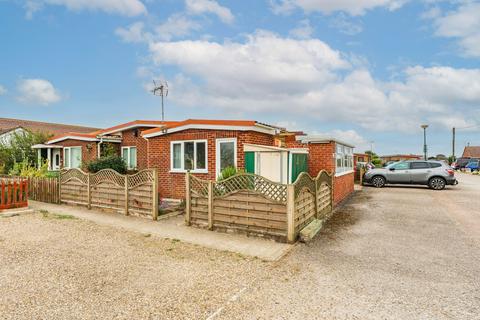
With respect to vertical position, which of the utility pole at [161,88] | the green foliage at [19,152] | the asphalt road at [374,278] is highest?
the utility pole at [161,88]

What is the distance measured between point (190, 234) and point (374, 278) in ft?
13.3

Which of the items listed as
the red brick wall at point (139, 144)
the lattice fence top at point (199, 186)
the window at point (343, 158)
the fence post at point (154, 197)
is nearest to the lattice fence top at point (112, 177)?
the fence post at point (154, 197)

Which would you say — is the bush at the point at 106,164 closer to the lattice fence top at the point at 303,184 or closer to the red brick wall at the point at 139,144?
the red brick wall at the point at 139,144

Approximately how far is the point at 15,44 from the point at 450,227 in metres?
19.9

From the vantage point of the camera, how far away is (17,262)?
5.00m

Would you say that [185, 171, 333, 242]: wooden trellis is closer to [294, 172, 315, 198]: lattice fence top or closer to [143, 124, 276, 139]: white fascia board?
[294, 172, 315, 198]: lattice fence top

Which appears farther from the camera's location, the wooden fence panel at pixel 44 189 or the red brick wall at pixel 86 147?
the red brick wall at pixel 86 147

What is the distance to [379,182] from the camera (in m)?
18.0

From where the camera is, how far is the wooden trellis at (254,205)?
630 centimetres

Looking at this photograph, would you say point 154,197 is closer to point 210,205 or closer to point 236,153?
point 210,205

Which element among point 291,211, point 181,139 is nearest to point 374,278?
point 291,211

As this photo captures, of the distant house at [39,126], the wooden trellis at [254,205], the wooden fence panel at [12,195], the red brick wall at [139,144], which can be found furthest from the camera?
the distant house at [39,126]

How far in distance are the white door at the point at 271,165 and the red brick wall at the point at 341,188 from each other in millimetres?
2385

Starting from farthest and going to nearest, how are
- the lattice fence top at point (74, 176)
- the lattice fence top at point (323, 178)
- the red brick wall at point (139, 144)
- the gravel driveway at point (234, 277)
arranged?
the red brick wall at point (139, 144) < the lattice fence top at point (74, 176) < the lattice fence top at point (323, 178) < the gravel driveway at point (234, 277)
